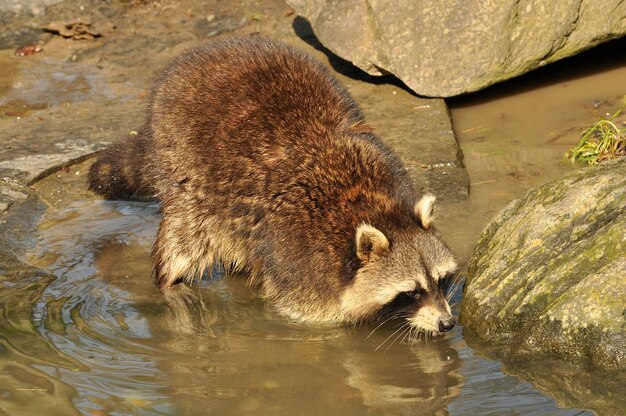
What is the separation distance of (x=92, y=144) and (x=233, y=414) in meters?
4.02

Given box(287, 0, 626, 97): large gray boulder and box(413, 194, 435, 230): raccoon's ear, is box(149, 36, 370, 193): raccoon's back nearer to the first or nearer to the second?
box(413, 194, 435, 230): raccoon's ear

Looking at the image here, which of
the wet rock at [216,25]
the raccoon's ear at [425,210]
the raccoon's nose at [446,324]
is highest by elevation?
the wet rock at [216,25]

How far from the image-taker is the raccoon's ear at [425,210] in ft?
18.3

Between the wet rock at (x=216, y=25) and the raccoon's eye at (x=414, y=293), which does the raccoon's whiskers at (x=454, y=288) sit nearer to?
the raccoon's eye at (x=414, y=293)

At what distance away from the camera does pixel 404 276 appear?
17.9 ft

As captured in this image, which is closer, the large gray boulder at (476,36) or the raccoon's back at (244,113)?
the raccoon's back at (244,113)

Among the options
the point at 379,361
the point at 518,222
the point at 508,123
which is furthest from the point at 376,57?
the point at 379,361

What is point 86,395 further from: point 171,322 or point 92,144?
point 92,144

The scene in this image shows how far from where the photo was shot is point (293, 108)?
6035 millimetres

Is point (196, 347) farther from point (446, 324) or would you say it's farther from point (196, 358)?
point (446, 324)

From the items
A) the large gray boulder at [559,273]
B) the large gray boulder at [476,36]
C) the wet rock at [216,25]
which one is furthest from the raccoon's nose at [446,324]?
the wet rock at [216,25]

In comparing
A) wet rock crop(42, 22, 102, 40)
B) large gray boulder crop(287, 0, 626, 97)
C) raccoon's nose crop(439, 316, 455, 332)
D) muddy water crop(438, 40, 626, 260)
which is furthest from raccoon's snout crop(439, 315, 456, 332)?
wet rock crop(42, 22, 102, 40)

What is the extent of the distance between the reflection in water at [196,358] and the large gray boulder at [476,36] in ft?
9.36

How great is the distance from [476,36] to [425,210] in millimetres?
2955
